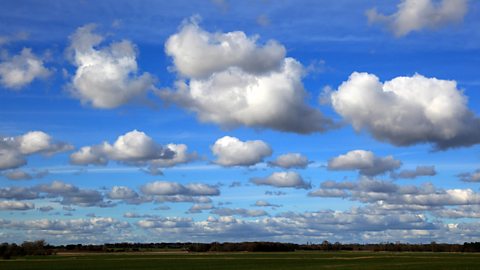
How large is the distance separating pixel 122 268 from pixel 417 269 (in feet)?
186

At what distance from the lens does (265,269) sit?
115000 millimetres

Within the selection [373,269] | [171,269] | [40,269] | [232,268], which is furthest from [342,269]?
[40,269]

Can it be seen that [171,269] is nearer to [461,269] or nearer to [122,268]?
[122,268]

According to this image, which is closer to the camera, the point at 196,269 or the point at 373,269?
the point at 373,269

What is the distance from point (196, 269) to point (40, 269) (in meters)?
30.2

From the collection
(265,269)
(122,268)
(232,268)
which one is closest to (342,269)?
(265,269)

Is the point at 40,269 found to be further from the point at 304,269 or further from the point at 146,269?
the point at 304,269

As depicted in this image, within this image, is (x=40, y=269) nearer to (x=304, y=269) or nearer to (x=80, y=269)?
(x=80, y=269)

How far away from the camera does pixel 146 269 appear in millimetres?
122125

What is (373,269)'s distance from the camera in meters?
113

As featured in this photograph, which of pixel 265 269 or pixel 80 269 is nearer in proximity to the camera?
pixel 265 269

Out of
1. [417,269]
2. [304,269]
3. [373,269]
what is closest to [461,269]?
[417,269]

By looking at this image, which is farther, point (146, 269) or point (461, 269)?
point (146, 269)

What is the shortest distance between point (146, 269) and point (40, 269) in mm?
20416
